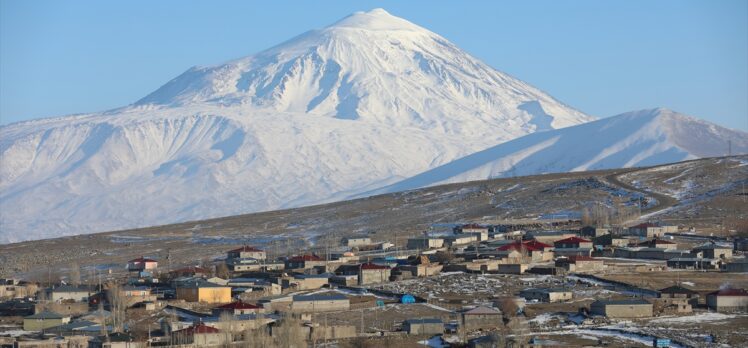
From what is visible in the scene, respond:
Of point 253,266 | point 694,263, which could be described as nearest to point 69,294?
point 253,266

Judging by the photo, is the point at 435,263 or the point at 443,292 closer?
the point at 443,292

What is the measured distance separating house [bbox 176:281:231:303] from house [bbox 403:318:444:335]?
12.9 m

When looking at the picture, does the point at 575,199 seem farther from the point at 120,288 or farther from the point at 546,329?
the point at 546,329

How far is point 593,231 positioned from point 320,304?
29958 millimetres

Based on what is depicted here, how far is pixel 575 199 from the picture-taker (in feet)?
394

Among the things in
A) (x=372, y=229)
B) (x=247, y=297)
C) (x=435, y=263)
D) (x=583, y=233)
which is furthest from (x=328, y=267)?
(x=372, y=229)

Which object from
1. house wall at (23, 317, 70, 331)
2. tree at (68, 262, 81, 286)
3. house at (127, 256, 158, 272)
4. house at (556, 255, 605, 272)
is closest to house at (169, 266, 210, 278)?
tree at (68, 262, 81, 286)

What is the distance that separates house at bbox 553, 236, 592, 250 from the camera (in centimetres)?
8625

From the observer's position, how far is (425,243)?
309 feet

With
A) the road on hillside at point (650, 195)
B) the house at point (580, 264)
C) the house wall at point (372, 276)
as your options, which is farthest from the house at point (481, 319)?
the road on hillside at point (650, 195)

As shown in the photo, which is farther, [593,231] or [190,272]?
[593,231]

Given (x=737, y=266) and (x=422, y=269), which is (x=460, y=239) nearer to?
(x=422, y=269)

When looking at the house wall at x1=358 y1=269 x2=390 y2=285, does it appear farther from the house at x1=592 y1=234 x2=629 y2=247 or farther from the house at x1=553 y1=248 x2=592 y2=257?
the house at x1=592 y1=234 x2=629 y2=247

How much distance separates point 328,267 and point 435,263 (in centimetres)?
535
